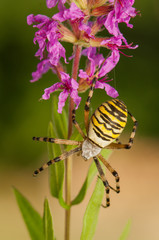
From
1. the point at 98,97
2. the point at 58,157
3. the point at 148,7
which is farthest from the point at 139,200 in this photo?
the point at 58,157

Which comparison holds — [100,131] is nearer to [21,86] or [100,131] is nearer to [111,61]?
[111,61]

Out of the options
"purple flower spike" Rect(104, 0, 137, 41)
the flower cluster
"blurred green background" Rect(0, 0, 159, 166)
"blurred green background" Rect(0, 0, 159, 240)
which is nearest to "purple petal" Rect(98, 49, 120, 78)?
the flower cluster

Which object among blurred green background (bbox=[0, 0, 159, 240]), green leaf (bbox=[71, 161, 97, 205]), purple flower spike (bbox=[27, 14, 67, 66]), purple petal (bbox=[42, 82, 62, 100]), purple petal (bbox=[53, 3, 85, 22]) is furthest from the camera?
blurred green background (bbox=[0, 0, 159, 240])

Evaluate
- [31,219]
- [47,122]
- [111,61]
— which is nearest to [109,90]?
[111,61]

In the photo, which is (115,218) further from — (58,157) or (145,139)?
(58,157)

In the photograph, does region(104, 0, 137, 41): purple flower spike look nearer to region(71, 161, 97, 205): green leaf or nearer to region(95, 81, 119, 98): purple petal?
region(95, 81, 119, 98): purple petal
